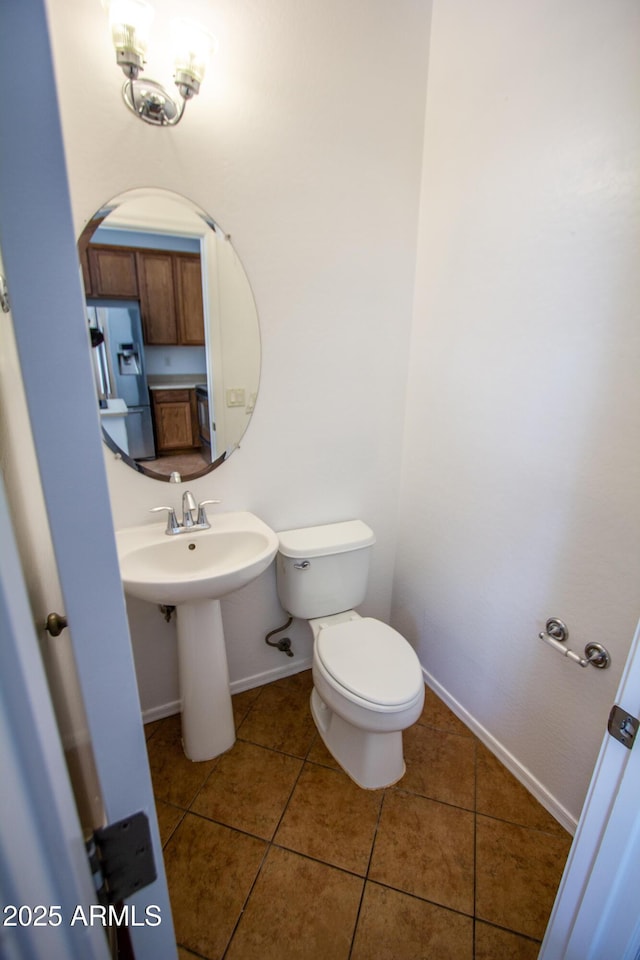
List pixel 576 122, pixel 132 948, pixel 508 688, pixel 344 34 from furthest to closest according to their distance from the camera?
pixel 508 688 < pixel 344 34 < pixel 576 122 < pixel 132 948

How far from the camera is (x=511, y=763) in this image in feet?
4.87

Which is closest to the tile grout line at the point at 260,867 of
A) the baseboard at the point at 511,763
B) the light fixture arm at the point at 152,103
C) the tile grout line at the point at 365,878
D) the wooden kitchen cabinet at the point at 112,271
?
the tile grout line at the point at 365,878

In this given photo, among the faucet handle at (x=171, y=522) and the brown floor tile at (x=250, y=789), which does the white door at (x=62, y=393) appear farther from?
the brown floor tile at (x=250, y=789)

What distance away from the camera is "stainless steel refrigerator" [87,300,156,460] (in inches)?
50.2

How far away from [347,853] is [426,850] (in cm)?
25

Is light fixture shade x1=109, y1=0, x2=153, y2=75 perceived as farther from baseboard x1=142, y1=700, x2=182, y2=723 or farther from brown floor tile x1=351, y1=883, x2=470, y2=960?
brown floor tile x1=351, y1=883, x2=470, y2=960

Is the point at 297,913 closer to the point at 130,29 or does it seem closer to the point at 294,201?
the point at 294,201

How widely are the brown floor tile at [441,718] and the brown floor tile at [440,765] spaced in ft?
0.08

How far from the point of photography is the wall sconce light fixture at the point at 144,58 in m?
1.01

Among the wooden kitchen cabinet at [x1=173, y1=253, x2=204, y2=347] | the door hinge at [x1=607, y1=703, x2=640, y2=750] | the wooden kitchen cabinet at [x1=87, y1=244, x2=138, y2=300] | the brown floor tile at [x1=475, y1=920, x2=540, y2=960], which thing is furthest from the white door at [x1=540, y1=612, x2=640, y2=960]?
the wooden kitchen cabinet at [x1=87, y1=244, x2=138, y2=300]

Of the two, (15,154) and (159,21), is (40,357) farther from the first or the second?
(159,21)

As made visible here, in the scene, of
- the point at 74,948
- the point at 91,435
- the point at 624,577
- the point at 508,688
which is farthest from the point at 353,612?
the point at 91,435

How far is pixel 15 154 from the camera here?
0.27m

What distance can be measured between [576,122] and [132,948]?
1.84 metres
